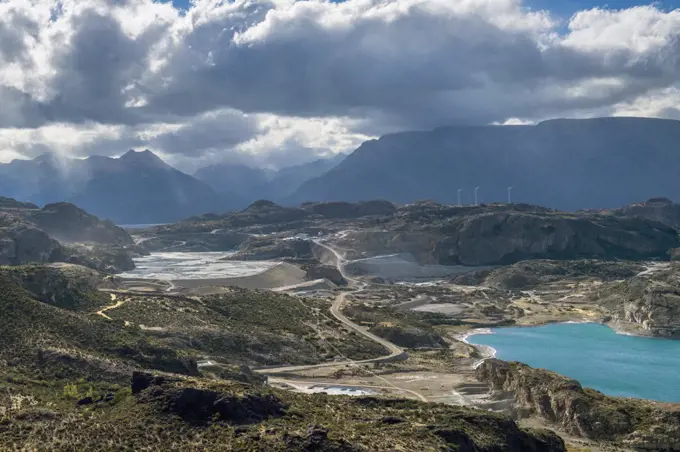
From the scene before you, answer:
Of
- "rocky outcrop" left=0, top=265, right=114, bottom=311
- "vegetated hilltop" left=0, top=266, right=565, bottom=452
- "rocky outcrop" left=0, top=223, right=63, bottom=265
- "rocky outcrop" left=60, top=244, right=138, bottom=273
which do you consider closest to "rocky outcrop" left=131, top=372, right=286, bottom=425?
"vegetated hilltop" left=0, top=266, right=565, bottom=452

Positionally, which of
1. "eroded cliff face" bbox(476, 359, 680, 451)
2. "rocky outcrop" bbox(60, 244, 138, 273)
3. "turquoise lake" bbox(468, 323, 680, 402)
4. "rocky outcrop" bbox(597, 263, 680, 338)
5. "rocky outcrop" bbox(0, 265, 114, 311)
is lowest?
"turquoise lake" bbox(468, 323, 680, 402)

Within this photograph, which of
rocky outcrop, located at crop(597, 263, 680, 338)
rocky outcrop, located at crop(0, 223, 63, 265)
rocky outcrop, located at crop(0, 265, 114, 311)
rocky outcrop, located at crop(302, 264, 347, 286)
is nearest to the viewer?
rocky outcrop, located at crop(0, 265, 114, 311)

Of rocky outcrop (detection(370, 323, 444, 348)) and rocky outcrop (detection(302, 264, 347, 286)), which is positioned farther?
rocky outcrop (detection(302, 264, 347, 286))

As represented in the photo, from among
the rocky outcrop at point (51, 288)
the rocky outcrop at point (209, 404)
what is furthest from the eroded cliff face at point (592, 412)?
the rocky outcrop at point (51, 288)

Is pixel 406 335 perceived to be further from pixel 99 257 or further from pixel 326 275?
pixel 99 257

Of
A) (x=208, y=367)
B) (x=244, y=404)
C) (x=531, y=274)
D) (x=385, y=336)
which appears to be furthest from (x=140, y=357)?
(x=531, y=274)

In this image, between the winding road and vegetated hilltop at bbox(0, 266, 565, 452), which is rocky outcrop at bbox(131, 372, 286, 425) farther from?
the winding road
